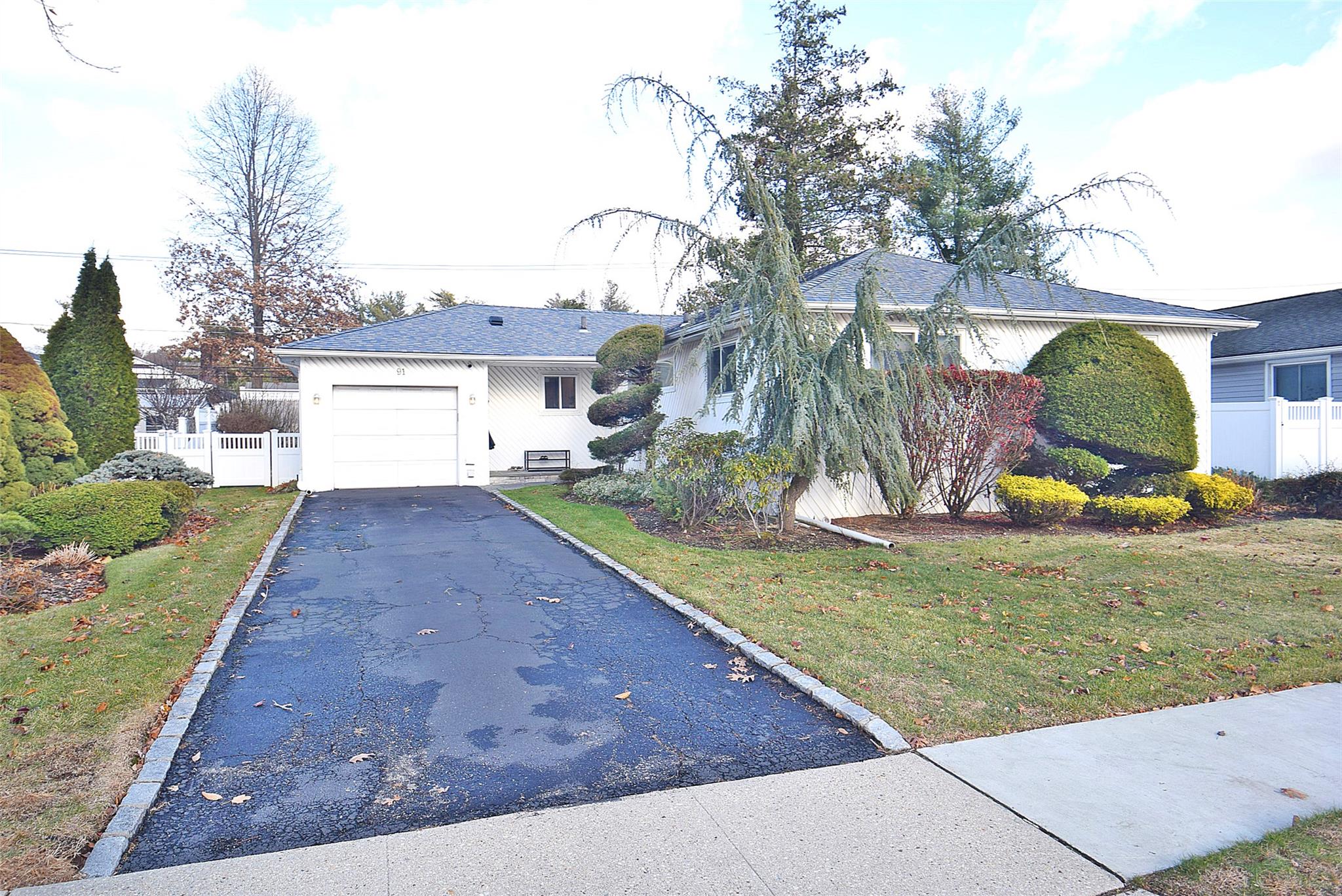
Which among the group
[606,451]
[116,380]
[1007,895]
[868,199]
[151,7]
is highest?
[868,199]

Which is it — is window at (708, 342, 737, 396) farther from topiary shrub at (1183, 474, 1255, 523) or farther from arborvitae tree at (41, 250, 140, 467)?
arborvitae tree at (41, 250, 140, 467)

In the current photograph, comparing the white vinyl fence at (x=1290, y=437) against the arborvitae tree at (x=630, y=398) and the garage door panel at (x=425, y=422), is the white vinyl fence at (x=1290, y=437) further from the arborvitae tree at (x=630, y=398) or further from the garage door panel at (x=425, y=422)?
the garage door panel at (x=425, y=422)

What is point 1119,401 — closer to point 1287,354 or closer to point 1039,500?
point 1039,500

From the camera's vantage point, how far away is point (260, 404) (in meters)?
22.0

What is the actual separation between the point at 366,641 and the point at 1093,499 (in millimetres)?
10767

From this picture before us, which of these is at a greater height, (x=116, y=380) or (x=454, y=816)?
(x=116, y=380)

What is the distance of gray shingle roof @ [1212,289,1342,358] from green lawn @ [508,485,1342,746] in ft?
34.9

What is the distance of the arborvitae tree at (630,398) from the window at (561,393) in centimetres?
411

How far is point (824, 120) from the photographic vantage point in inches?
984

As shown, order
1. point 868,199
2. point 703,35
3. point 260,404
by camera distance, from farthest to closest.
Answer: point 868,199, point 260,404, point 703,35

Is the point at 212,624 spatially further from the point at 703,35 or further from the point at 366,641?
the point at 703,35

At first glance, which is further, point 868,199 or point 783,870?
point 868,199

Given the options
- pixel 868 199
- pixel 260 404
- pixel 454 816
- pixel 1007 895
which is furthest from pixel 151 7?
pixel 868 199

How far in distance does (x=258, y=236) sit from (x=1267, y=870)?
109 feet
